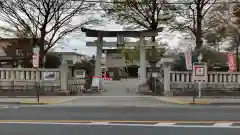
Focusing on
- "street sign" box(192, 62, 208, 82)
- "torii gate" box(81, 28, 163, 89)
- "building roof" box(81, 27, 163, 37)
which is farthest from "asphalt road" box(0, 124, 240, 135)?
"building roof" box(81, 27, 163, 37)

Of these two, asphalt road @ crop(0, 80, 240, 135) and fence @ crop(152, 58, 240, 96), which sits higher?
fence @ crop(152, 58, 240, 96)

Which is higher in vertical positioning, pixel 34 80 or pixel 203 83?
pixel 34 80

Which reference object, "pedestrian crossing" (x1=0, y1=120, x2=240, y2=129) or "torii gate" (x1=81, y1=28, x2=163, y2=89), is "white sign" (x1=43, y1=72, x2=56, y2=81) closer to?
"torii gate" (x1=81, y1=28, x2=163, y2=89)

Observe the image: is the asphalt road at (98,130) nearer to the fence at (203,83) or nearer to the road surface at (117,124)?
the road surface at (117,124)

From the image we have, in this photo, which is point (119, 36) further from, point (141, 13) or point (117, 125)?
point (117, 125)

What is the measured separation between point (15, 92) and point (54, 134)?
1662 cm

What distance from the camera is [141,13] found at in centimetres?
3834

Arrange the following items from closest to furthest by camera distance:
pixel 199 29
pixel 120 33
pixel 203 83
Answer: pixel 203 83, pixel 120 33, pixel 199 29

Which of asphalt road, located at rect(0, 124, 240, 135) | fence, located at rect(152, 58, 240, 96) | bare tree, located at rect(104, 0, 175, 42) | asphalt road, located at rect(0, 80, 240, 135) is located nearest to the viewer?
A: asphalt road, located at rect(0, 124, 240, 135)

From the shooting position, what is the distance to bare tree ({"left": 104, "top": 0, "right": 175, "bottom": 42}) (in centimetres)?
3738

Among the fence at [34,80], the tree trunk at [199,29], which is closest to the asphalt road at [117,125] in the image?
the fence at [34,80]

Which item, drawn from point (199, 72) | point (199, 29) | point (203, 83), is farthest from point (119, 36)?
point (199, 72)

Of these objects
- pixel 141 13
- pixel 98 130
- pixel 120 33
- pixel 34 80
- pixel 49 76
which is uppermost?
pixel 141 13

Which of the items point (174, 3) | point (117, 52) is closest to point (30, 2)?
point (174, 3)
